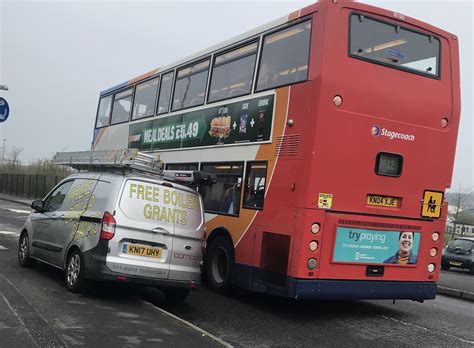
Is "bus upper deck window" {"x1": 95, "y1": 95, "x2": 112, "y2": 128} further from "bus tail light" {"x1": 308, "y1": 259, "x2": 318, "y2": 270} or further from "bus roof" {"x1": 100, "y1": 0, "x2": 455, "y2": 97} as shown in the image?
"bus tail light" {"x1": 308, "y1": 259, "x2": 318, "y2": 270}

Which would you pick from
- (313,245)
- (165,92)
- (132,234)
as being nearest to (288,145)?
(313,245)

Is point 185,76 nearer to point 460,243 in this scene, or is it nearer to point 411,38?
point 411,38

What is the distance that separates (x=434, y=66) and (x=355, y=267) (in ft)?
11.1

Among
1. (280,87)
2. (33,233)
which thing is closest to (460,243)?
(280,87)

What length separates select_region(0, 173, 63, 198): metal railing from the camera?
39344 millimetres

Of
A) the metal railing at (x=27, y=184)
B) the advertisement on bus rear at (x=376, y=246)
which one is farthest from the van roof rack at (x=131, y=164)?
the metal railing at (x=27, y=184)

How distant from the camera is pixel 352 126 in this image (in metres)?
7.36

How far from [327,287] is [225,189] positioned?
267 cm

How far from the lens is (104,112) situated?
47.3ft

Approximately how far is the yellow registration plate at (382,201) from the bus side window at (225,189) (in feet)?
7.04

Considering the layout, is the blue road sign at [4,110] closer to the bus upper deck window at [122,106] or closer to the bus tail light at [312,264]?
the bus upper deck window at [122,106]

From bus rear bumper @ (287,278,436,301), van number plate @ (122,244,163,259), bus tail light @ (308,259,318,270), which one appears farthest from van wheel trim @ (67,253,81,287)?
bus tail light @ (308,259,318,270)

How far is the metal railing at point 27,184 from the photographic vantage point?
3934 centimetres

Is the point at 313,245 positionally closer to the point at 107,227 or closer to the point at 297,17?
the point at 107,227
